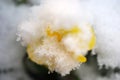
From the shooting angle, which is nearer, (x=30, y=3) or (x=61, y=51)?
(x=61, y=51)

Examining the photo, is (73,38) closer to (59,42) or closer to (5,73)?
(59,42)

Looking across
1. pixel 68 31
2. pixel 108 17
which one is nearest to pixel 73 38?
pixel 68 31

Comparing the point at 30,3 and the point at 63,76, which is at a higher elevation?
the point at 30,3

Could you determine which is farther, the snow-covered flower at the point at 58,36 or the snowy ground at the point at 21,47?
the snowy ground at the point at 21,47

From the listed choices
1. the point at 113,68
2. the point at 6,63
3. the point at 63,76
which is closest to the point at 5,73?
the point at 6,63

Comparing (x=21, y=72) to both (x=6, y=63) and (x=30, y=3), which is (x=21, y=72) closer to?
(x=6, y=63)

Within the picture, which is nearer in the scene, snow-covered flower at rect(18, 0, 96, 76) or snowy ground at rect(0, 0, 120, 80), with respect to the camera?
snow-covered flower at rect(18, 0, 96, 76)
